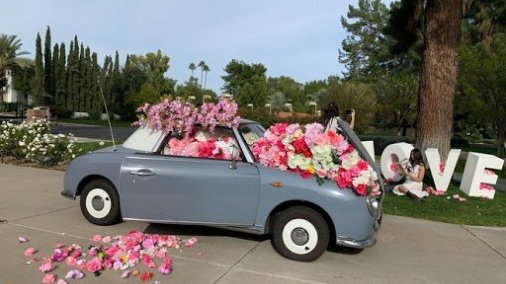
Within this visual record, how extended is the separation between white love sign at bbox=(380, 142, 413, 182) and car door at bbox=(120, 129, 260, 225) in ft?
18.7

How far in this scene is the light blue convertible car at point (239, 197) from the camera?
5180 millimetres

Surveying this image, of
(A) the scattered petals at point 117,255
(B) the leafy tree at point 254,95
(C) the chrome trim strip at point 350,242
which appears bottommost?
(A) the scattered petals at point 117,255

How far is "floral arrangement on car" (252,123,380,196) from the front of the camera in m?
5.16

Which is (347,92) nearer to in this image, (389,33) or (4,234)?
(389,33)

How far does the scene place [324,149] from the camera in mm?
5305

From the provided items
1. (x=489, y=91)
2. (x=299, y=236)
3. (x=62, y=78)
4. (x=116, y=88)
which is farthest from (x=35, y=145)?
(x=116, y=88)

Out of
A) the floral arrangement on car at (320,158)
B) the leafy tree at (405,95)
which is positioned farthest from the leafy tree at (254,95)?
the floral arrangement on car at (320,158)

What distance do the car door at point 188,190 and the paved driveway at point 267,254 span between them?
406 mm

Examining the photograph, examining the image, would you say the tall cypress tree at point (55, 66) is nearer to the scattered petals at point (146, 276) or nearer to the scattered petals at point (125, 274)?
the scattered petals at point (125, 274)

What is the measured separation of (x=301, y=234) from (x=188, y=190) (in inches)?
51.9

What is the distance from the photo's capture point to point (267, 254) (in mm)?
5445

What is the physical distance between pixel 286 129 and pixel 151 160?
1574 millimetres

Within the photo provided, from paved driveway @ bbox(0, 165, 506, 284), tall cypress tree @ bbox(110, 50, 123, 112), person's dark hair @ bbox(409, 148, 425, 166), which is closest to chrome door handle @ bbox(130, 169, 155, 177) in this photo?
paved driveway @ bbox(0, 165, 506, 284)

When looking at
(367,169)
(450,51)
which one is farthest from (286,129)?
(450,51)
